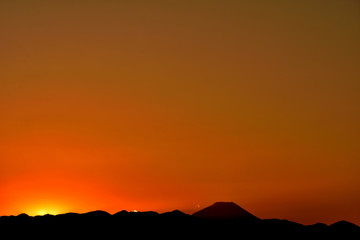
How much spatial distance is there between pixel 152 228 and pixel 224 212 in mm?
50383

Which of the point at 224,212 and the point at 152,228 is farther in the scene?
the point at 224,212

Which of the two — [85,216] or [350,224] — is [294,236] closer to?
[350,224]

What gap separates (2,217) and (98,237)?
17.8 meters

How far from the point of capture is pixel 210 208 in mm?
165875

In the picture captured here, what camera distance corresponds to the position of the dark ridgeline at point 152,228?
10694 centimetres

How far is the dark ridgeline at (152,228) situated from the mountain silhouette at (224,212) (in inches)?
1007

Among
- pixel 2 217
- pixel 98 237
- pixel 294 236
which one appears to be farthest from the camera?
pixel 294 236

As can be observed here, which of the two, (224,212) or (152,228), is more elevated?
(224,212)

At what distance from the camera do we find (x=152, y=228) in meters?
113

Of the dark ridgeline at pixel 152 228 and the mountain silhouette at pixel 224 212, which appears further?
the mountain silhouette at pixel 224 212

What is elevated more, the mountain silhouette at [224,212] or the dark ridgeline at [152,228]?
the mountain silhouette at [224,212]

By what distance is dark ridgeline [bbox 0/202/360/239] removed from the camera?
351 ft

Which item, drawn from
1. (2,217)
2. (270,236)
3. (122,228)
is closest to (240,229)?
(270,236)

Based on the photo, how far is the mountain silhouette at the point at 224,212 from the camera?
509 ft
